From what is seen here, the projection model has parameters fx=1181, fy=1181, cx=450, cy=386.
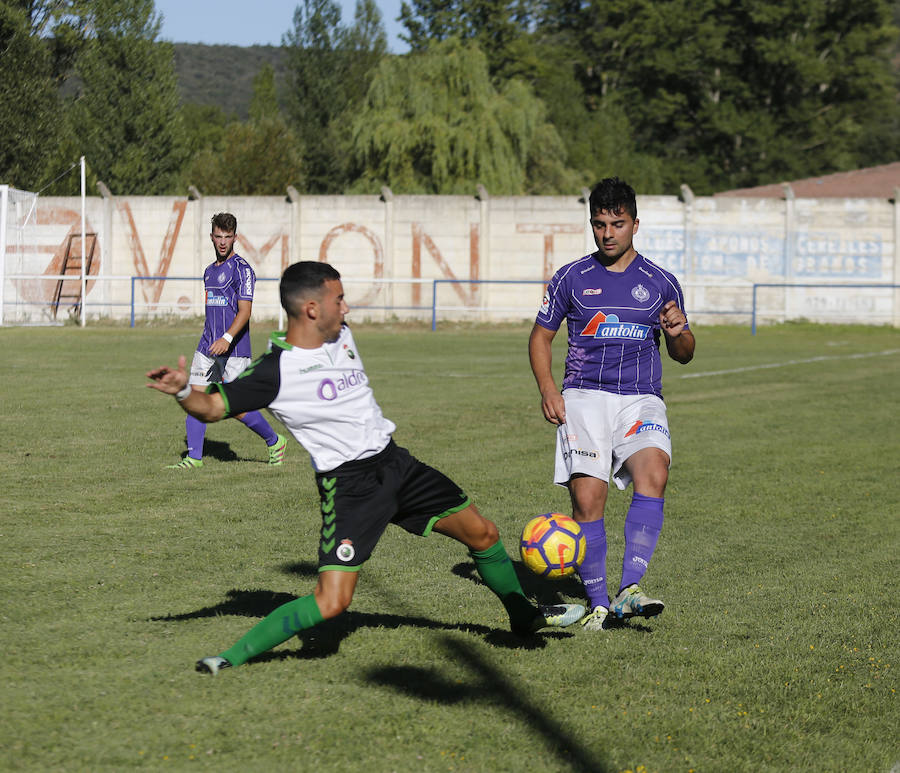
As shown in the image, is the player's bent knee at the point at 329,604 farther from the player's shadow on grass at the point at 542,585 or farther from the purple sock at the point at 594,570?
the player's shadow on grass at the point at 542,585

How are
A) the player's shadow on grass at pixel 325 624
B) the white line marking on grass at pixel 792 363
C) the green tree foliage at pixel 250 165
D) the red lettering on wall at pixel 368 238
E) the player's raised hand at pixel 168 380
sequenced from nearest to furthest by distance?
the player's raised hand at pixel 168 380, the player's shadow on grass at pixel 325 624, the white line marking on grass at pixel 792 363, the red lettering on wall at pixel 368 238, the green tree foliage at pixel 250 165

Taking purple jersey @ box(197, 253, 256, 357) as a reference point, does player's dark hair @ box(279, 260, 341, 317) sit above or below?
above

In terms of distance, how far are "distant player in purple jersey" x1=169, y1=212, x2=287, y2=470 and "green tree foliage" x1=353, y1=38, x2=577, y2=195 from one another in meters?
29.9

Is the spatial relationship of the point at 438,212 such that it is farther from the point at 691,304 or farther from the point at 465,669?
the point at 465,669

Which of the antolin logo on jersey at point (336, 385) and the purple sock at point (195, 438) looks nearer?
the antolin logo on jersey at point (336, 385)

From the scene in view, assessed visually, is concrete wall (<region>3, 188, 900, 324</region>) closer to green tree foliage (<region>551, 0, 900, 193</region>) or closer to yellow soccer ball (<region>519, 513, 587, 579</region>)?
green tree foliage (<region>551, 0, 900, 193</region>)

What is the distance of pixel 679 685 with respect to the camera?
4.43m

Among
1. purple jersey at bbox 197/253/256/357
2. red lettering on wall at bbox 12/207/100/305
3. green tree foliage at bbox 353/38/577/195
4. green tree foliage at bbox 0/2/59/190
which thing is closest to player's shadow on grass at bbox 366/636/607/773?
purple jersey at bbox 197/253/256/357

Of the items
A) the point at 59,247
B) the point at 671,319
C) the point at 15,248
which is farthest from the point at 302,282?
the point at 59,247

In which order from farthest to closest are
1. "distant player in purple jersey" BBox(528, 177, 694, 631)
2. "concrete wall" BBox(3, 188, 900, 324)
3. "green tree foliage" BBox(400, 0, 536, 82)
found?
"green tree foliage" BBox(400, 0, 536, 82)
"concrete wall" BBox(3, 188, 900, 324)
"distant player in purple jersey" BBox(528, 177, 694, 631)

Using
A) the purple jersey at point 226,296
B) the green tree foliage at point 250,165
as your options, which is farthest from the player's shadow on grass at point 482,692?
the green tree foliage at point 250,165

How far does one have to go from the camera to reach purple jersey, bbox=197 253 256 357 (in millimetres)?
9836

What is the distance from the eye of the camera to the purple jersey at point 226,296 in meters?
9.84

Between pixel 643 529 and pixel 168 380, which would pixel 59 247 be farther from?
pixel 168 380
